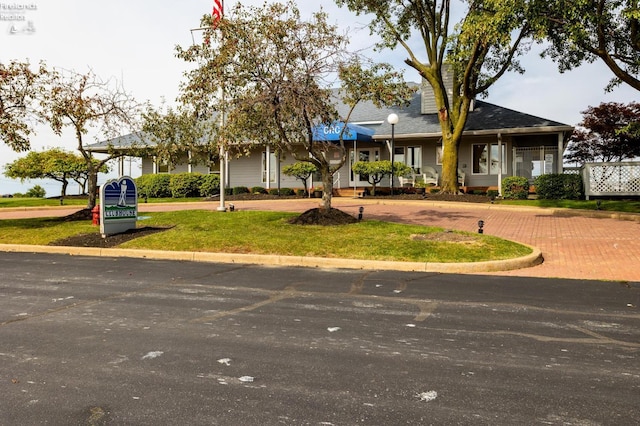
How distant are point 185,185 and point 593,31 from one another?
71.5ft

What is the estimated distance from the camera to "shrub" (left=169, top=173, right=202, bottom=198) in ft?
93.8

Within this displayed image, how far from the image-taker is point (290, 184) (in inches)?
1211

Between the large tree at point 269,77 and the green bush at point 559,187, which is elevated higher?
the large tree at point 269,77

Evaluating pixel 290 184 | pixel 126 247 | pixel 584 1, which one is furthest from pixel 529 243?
pixel 290 184

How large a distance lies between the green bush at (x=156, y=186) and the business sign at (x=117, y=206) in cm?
1573

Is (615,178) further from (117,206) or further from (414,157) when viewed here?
(117,206)

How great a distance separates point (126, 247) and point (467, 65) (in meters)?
18.1

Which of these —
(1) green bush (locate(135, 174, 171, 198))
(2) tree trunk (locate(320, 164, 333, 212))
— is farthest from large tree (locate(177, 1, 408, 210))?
(1) green bush (locate(135, 174, 171, 198))

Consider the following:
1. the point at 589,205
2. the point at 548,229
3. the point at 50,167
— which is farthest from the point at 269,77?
the point at 50,167

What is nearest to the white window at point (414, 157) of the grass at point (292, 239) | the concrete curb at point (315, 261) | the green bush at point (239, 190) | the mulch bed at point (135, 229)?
the green bush at point (239, 190)

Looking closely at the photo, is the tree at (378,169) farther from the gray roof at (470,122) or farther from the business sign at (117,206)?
the business sign at (117,206)

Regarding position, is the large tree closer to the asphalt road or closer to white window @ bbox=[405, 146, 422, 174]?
the asphalt road

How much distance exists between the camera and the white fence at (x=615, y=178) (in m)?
21.5

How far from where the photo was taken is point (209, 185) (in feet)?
92.7
